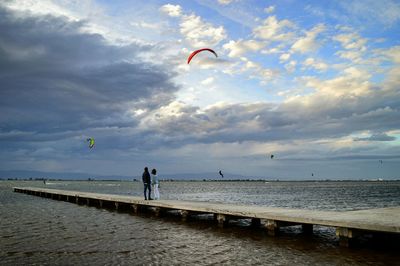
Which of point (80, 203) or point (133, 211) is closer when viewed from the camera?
point (133, 211)

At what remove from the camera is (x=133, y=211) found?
24938 millimetres

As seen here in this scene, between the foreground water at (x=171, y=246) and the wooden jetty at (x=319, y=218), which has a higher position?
the wooden jetty at (x=319, y=218)

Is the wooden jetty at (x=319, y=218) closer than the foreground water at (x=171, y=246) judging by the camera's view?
No

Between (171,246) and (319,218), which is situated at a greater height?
A: (319,218)

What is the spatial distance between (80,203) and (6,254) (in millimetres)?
22643

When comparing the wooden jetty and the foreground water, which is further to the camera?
the wooden jetty

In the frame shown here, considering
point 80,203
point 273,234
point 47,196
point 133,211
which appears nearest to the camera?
point 273,234

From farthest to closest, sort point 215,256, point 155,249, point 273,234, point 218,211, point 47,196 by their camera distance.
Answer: point 47,196 < point 218,211 < point 273,234 < point 155,249 < point 215,256

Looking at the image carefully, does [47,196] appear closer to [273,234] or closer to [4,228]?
[4,228]

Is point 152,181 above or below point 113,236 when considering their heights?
above

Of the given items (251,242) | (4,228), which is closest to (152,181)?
(4,228)

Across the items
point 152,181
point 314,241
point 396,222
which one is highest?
point 152,181

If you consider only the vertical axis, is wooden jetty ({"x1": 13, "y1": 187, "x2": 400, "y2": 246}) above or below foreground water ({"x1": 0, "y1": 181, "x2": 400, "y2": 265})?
above

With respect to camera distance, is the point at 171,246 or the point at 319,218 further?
the point at 171,246
